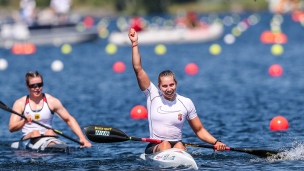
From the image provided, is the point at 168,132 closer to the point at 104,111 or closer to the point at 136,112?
the point at 136,112

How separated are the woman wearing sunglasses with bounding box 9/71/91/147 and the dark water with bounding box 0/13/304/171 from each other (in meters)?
0.45

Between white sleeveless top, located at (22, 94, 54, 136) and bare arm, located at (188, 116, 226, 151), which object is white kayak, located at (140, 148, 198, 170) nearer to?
bare arm, located at (188, 116, 226, 151)

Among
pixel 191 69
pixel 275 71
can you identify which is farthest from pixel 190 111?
pixel 191 69

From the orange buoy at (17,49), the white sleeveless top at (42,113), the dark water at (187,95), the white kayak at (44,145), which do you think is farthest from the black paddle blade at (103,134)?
the orange buoy at (17,49)

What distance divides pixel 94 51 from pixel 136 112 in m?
21.5

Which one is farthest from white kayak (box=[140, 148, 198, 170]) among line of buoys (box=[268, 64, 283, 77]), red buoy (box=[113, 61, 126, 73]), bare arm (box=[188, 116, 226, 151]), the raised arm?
red buoy (box=[113, 61, 126, 73])

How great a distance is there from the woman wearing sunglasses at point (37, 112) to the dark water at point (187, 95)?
45cm

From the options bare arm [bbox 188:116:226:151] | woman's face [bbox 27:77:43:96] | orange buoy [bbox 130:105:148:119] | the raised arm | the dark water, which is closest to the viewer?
the raised arm

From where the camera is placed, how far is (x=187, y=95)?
20.9 meters

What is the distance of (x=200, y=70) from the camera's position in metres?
27.7

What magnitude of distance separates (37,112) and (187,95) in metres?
8.49

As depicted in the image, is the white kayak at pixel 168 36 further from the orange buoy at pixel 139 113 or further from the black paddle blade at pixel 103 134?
the black paddle blade at pixel 103 134

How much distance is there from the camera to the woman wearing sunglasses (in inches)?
496

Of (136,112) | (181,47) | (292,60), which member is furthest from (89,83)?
(181,47)
